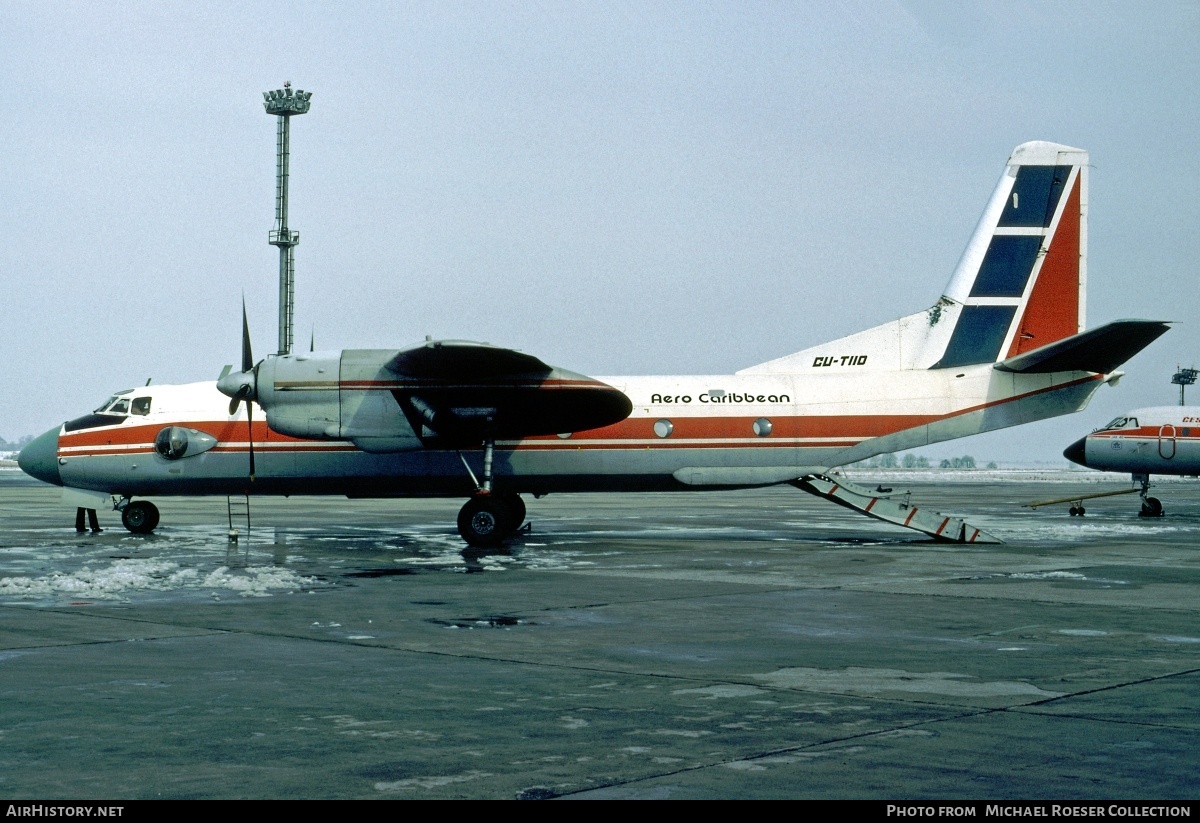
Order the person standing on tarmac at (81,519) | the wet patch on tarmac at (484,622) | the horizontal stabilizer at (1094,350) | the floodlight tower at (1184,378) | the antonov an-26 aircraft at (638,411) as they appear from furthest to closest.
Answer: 1. the floodlight tower at (1184,378)
2. the person standing on tarmac at (81,519)
3. the antonov an-26 aircraft at (638,411)
4. the horizontal stabilizer at (1094,350)
5. the wet patch on tarmac at (484,622)

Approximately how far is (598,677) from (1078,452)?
104 ft

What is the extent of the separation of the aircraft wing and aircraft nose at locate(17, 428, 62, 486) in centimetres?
843

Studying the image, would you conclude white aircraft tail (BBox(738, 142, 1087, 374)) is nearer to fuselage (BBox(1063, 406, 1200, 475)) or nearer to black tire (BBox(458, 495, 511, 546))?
black tire (BBox(458, 495, 511, 546))

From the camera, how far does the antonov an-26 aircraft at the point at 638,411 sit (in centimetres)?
2256

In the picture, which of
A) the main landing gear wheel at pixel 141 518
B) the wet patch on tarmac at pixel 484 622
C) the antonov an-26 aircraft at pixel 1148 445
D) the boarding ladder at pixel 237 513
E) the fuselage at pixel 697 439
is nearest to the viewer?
the wet patch on tarmac at pixel 484 622

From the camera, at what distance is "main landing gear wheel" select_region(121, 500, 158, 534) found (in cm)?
2550

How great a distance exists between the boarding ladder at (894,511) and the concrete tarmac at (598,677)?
3.91 m

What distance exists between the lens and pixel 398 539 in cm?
2458

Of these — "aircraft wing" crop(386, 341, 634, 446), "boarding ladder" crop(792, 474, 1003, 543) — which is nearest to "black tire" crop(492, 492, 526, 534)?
"aircraft wing" crop(386, 341, 634, 446)

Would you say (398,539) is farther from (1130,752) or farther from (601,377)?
(1130,752)

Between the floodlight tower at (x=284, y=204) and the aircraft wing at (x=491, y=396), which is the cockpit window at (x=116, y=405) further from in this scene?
the floodlight tower at (x=284, y=204)

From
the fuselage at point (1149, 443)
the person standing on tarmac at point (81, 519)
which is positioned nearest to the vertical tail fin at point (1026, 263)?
the fuselage at point (1149, 443)
